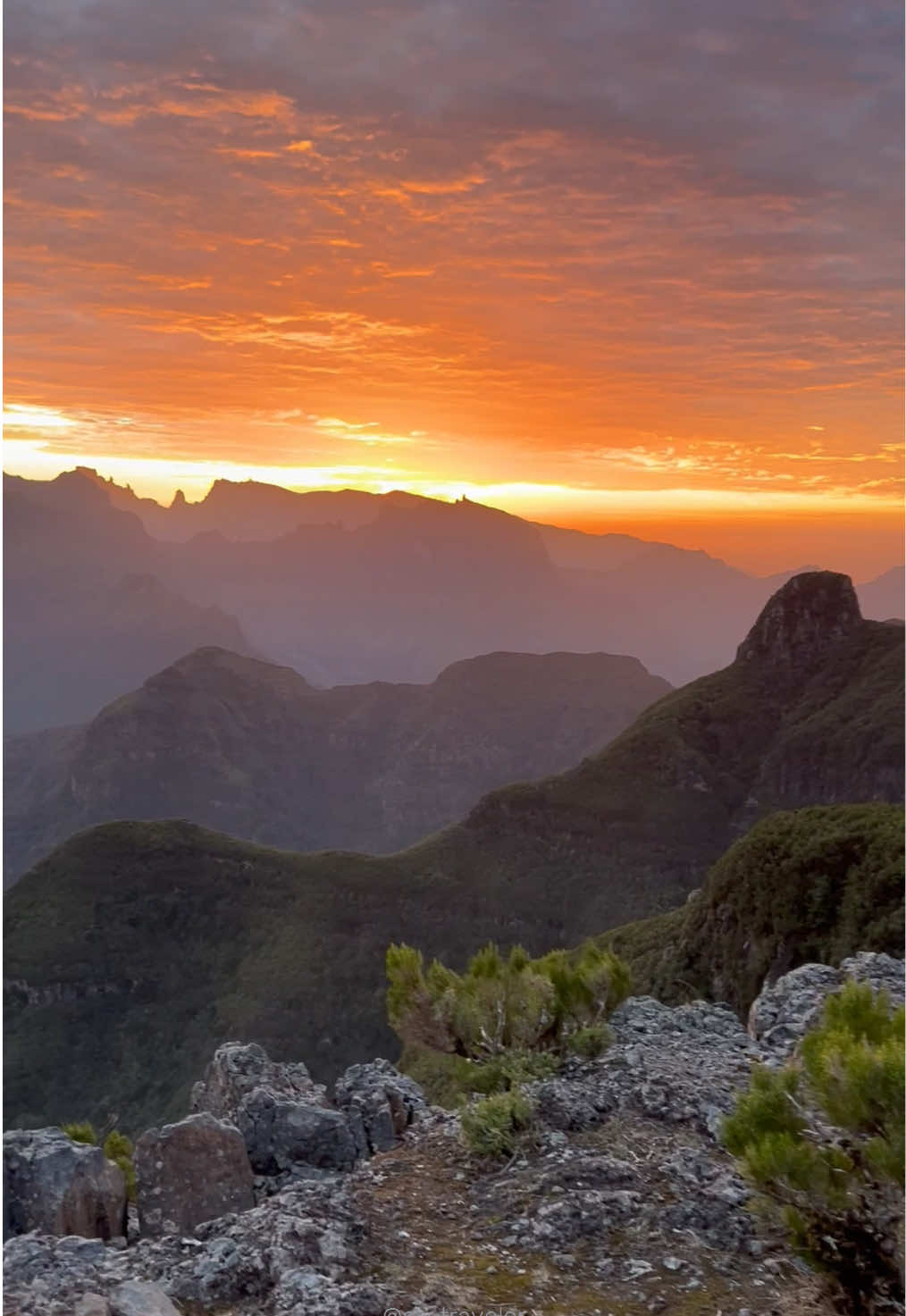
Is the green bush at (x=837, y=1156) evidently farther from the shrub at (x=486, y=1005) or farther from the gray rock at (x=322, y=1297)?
the shrub at (x=486, y=1005)

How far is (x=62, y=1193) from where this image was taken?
720 centimetres

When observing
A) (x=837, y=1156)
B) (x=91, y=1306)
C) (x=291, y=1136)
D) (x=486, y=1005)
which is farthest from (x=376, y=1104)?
(x=837, y=1156)

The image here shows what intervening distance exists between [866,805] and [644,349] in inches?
1320

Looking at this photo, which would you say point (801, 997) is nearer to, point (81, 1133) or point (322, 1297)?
point (322, 1297)

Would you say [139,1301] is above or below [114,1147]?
above

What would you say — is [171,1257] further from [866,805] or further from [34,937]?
[34,937]

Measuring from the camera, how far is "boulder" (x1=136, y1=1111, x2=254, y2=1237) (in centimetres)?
742

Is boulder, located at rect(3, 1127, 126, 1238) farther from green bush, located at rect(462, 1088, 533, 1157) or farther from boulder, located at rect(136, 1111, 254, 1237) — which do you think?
green bush, located at rect(462, 1088, 533, 1157)

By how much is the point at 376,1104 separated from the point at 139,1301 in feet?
14.1

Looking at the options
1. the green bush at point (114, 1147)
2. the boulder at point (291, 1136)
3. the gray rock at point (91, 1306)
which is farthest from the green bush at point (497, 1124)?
the gray rock at point (91, 1306)

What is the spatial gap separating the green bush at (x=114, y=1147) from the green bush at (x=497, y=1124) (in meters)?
2.87

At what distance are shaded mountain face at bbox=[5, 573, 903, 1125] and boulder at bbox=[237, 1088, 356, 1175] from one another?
5780 centimetres

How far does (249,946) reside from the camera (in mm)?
76562

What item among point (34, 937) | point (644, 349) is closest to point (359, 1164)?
point (644, 349)
